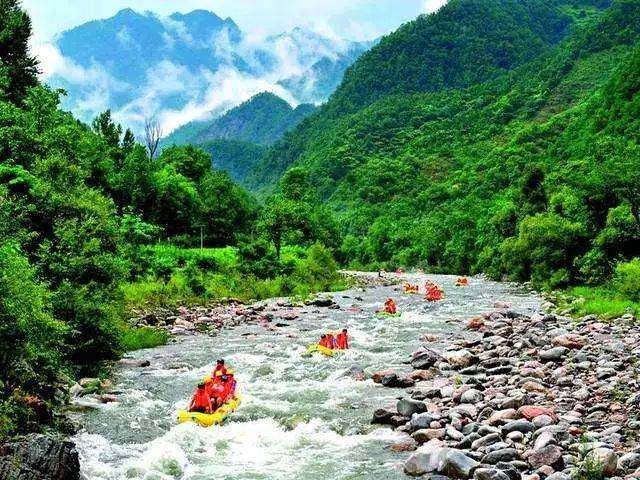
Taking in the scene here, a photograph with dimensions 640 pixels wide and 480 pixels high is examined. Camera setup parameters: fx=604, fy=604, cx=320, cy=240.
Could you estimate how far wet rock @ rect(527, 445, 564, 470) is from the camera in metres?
9.51

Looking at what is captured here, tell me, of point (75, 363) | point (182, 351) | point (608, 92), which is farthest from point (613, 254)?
point (608, 92)

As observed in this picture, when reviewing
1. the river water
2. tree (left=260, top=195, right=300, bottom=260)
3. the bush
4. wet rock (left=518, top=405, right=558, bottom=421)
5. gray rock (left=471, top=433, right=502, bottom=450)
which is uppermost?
tree (left=260, top=195, right=300, bottom=260)

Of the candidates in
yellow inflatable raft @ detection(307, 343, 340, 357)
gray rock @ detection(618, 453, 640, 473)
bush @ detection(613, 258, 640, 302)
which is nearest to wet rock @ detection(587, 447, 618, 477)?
gray rock @ detection(618, 453, 640, 473)

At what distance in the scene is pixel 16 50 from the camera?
3981 centimetres

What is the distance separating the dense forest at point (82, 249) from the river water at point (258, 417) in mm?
1495

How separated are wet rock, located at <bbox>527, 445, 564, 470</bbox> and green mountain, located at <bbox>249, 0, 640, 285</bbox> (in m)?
24.6

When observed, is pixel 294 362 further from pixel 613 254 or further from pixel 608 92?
pixel 608 92

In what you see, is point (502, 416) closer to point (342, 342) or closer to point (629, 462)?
point (629, 462)

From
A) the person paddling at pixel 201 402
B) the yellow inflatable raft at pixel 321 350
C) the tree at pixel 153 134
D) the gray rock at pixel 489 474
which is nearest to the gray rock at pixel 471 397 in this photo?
the gray rock at pixel 489 474

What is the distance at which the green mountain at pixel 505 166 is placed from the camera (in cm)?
3894

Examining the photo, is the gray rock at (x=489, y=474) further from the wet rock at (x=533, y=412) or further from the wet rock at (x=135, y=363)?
the wet rock at (x=135, y=363)

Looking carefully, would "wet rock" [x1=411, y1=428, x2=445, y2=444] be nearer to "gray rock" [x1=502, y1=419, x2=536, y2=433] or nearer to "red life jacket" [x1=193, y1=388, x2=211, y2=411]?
"gray rock" [x1=502, y1=419, x2=536, y2=433]

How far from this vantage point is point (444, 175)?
133 metres

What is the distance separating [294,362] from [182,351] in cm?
470
